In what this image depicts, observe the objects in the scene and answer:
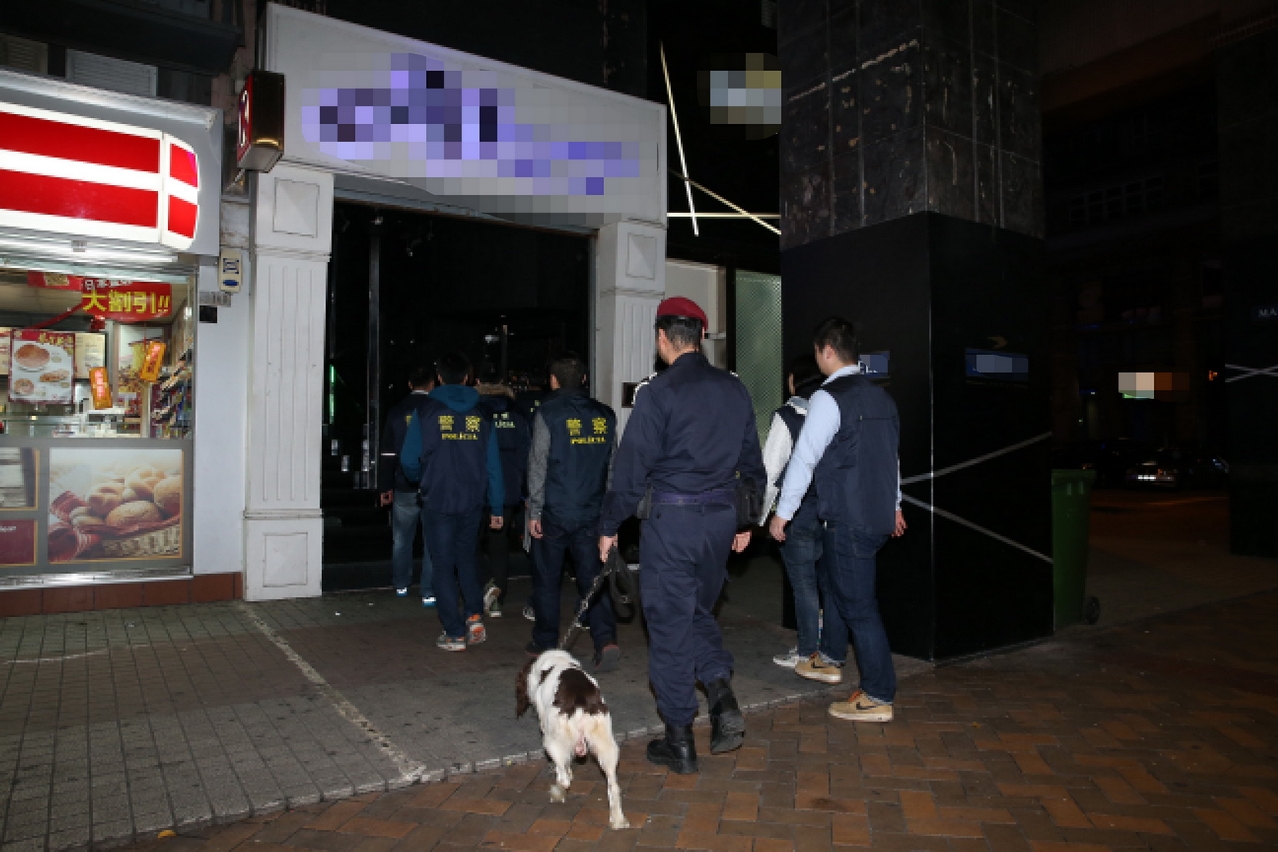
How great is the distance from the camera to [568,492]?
4945 mm

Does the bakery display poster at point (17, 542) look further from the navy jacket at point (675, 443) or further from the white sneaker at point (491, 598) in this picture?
the navy jacket at point (675, 443)

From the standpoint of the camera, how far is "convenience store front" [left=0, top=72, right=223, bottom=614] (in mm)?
6199

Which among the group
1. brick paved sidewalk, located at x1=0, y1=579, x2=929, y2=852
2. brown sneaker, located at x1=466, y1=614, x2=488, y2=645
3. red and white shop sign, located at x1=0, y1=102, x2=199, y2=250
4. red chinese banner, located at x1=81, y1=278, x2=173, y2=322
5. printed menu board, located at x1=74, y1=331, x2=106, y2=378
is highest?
red and white shop sign, located at x1=0, y1=102, x2=199, y2=250

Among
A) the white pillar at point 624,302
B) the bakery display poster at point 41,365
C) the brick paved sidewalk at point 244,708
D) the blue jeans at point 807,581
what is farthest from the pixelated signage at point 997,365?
the bakery display poster at point 41,365

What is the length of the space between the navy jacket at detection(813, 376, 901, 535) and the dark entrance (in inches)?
204

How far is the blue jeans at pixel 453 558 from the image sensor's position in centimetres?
540

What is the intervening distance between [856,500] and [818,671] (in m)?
1.28

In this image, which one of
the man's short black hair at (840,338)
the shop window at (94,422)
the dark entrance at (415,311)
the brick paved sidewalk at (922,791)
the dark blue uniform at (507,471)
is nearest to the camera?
the brick paved sidewalk at (922,791)

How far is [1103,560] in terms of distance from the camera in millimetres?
9883

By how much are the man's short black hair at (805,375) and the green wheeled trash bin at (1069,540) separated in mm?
2191

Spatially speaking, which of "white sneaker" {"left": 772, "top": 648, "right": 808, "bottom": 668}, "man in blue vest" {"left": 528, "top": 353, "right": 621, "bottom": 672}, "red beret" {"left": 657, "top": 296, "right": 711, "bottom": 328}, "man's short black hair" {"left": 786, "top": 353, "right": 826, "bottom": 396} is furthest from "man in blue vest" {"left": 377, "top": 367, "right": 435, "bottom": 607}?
"red beret" {"left": 657, "top": 296, "right": 711, "bottom": 328}

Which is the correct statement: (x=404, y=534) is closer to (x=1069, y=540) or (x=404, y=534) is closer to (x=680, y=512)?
(x=680, y=512)

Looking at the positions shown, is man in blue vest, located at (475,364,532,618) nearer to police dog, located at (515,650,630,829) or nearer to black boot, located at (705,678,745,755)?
black boot, located at (705,678,745,755)

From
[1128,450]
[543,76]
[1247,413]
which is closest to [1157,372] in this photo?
[1128,450]
